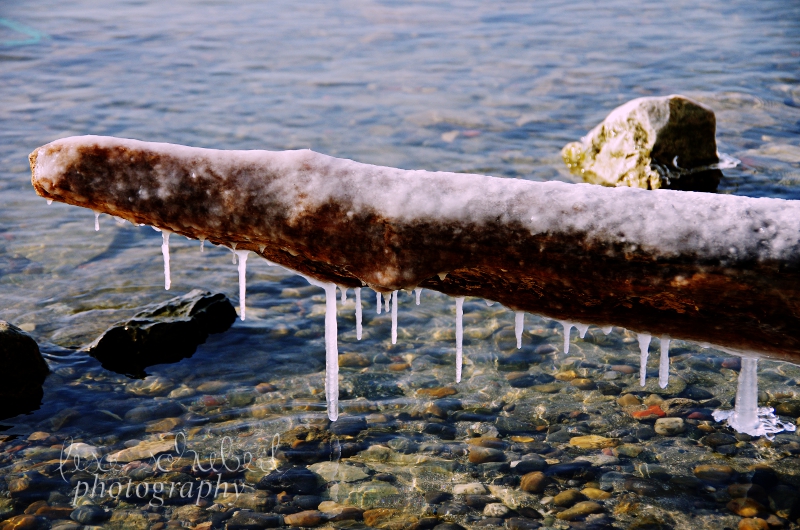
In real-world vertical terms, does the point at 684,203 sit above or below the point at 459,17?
below

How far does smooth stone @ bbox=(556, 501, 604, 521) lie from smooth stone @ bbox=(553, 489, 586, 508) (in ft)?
0.09

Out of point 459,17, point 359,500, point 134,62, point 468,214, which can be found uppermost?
point 459,17

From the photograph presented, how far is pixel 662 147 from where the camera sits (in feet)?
26.9

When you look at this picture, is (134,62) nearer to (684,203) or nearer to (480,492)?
(480,492)

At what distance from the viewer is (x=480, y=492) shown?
13.2 feet

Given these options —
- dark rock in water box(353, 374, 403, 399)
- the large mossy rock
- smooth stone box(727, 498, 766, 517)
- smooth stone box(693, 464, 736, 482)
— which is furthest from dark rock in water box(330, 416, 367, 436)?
the large mossy rock

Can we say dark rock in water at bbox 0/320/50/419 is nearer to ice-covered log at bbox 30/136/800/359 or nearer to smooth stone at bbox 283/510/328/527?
Answer: smooth stone at bbox 283/510/328/527

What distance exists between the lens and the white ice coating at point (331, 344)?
317cm

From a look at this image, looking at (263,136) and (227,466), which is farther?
(263,136)

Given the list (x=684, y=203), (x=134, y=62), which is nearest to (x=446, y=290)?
(x=684, y=203)

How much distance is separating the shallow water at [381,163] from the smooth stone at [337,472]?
0.04 m

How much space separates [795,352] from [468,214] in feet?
3.93

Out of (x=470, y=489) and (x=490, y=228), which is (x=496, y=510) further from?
(x=490, y=228)

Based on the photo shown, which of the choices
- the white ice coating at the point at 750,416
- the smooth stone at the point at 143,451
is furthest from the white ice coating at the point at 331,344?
the white ice coating at the point at 750,416
